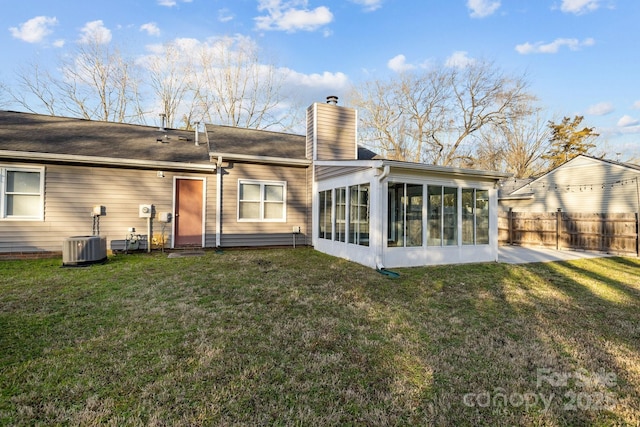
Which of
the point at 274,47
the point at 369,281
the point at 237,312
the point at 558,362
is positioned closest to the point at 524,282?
the point at 369,281

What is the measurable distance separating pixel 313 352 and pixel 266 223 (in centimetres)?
669

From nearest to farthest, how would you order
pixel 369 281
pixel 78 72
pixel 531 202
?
pixel 369 281 → pixel 531 202 → pixel 78 72

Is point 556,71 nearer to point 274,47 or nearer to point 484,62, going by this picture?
point 484,62

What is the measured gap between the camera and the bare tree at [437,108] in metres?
21.5

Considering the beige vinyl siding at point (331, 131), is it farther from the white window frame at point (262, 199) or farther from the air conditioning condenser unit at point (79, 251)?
the air conditioning condenser unit at point (79, 251)

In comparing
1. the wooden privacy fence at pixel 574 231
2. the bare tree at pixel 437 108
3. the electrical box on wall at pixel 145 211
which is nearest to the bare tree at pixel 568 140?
the bare tree at pixel 437 108

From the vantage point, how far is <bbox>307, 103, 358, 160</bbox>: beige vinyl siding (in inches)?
369

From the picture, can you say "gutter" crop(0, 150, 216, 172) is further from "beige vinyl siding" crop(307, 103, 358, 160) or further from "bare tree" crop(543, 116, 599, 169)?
"bare tree" crop(543, 116, 599, 169)

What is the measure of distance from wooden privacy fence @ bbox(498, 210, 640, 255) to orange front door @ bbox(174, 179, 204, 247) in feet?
36.9

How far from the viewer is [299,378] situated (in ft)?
7.59

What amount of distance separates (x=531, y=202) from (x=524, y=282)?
12270 millimetres

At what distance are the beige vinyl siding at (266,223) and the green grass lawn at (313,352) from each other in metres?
3.68

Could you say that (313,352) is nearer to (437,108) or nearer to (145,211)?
(145,211)

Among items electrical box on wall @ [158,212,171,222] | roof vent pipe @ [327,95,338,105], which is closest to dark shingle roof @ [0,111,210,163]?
electrical box on wall @ [158,212,171,222]
